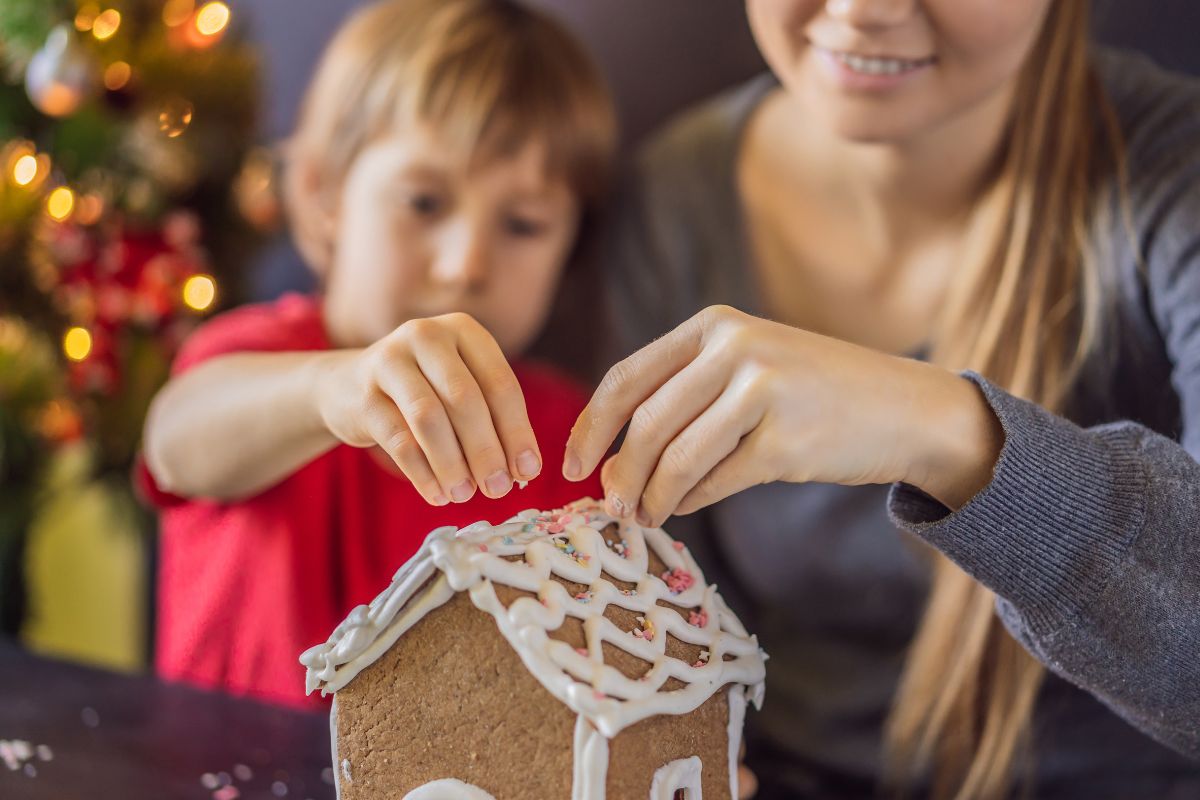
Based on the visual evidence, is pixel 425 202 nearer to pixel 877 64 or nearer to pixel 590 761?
pixel 877 64

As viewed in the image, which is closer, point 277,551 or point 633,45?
point 277,551

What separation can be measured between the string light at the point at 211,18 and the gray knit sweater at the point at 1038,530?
558mm

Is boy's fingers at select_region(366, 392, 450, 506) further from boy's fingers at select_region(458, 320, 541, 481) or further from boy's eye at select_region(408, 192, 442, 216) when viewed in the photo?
boy's eye at select_region(408, 192, 442, 216)

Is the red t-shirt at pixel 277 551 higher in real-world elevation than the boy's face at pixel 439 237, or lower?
lower

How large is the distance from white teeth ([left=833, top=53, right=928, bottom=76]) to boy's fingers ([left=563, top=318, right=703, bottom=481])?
1.00ft

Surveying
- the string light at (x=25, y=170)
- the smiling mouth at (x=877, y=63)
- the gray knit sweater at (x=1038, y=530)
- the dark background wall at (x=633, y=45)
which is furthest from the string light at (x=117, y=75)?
the smiling mouth at (x=877, y=63)

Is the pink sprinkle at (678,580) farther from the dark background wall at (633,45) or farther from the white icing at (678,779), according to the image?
the dark background wall at (633,45)

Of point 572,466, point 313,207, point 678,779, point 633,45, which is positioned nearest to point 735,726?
point 678,779

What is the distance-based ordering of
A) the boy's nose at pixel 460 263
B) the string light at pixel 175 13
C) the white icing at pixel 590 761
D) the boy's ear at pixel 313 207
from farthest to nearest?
the string light at pixel 175 13
the boy's ear at pixel 313 207
the boy's nose at pixel 460 263
the white icing at pixel 590 761

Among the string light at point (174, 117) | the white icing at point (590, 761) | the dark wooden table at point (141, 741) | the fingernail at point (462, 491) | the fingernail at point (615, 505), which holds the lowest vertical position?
the dark wooden table at point (141, 741)

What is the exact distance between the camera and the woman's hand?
1.81 feet

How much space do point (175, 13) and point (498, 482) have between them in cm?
101

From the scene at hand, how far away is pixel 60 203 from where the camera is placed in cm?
132

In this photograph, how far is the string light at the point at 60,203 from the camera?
1.31 metres
